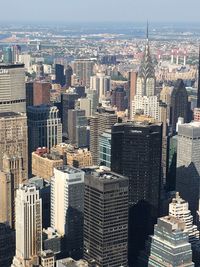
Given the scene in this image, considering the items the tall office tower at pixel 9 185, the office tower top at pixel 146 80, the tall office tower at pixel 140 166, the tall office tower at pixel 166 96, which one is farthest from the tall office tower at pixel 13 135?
the office tower top at pixel 146 80

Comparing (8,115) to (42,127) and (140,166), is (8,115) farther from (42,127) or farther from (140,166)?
(140,166)

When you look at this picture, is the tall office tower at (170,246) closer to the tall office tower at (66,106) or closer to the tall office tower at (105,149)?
the tall office tower at (105,149)

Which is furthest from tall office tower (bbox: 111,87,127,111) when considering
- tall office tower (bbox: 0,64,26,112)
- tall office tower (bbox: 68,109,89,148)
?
tall office tower (bbox: 0,64,26,112)

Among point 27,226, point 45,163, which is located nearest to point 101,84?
point 45,163

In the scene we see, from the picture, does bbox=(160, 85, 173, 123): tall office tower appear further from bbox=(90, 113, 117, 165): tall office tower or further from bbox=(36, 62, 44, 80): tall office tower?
bbox=(36, 62, 44, 80): tall office tower

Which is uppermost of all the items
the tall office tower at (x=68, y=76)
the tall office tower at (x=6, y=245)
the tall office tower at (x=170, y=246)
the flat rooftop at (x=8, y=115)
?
the flat rooftop at (x=8, y=115)

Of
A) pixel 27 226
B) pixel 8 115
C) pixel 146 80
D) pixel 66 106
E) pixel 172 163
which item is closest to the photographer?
pixel 27 226

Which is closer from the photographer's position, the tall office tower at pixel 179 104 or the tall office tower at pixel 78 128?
the tall office tower at pixel 78 128
